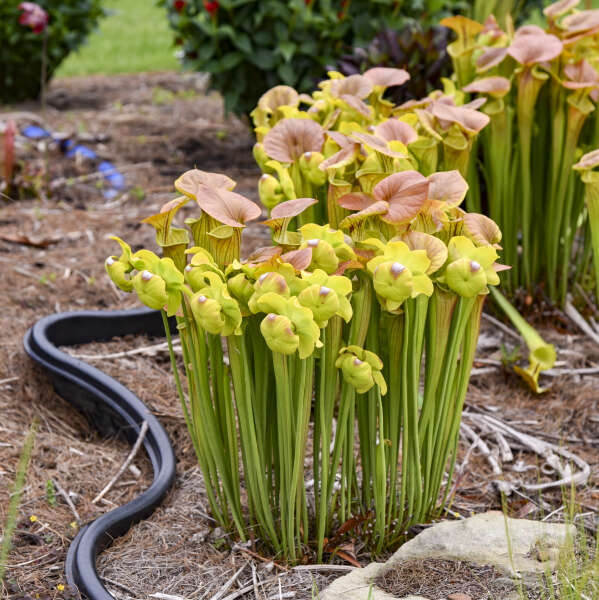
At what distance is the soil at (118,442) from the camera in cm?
143

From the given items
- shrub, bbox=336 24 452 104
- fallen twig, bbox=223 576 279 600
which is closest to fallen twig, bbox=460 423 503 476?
fallen twig, bbox=223 576 279 600

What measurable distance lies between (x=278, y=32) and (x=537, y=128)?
184cm

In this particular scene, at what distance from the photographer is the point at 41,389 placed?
82.8 inches

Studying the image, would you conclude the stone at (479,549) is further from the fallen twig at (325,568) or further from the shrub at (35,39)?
the shrub at (35,39)

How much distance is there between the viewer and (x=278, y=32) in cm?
368

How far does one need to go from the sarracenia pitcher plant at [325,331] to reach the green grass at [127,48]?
18.0 ft

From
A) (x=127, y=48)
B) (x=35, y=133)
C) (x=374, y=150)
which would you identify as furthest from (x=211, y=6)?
(x=127, y=48)

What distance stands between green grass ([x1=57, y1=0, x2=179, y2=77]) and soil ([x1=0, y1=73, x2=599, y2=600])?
3260 millimetres

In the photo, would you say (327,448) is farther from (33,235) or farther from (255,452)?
(33,235)

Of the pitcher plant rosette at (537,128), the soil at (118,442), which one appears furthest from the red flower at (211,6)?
the pitcher plant rosette at (537,128)

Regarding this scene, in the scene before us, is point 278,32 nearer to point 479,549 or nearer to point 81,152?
point 81,152

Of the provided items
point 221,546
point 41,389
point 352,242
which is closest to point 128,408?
point 41,389

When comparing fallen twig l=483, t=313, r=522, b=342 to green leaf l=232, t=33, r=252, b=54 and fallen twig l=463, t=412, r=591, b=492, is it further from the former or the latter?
green leaf l=232, t=33, r=252, b=54

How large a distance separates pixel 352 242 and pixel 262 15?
8.73 ft
